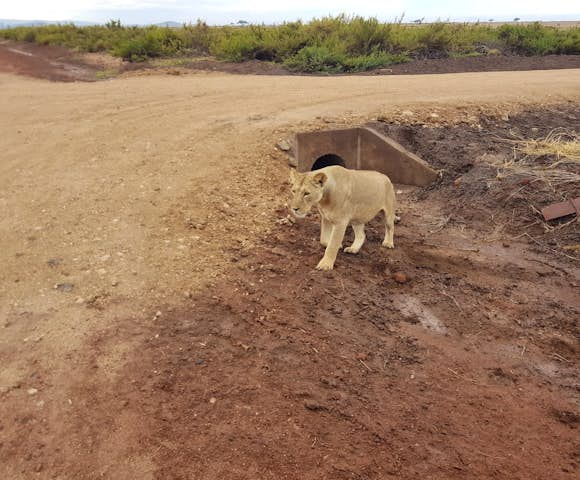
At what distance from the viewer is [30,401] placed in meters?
3.89

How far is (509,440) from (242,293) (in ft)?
9.33

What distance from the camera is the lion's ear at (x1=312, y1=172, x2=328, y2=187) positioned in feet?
16.8

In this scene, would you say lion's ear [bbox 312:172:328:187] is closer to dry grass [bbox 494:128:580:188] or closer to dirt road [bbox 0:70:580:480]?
dirt road [bbox 0:70:580:480]

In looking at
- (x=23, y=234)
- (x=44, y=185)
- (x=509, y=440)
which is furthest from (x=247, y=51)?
(x=509, y=440)

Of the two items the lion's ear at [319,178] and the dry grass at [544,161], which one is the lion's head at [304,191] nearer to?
the lion's ear at [319,178]

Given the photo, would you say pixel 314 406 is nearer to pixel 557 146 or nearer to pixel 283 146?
pixel 283 146

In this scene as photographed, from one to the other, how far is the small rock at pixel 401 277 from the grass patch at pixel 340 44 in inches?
533

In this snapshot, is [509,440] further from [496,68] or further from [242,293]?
[496,68]

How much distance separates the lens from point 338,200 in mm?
5629

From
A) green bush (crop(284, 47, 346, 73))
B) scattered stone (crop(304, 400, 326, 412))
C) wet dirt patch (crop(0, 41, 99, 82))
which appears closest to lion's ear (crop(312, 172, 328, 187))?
scattered stone (crop(304, 400, 326, 412))

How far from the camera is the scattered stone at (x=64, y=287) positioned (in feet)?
16.9

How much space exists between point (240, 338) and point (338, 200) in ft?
6.44

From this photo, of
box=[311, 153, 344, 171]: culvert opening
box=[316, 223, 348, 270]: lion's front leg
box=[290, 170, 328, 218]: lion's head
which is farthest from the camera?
box=[311, 153, 344, 171]: culvert opening

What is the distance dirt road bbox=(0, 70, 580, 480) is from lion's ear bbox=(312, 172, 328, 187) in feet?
3.79
